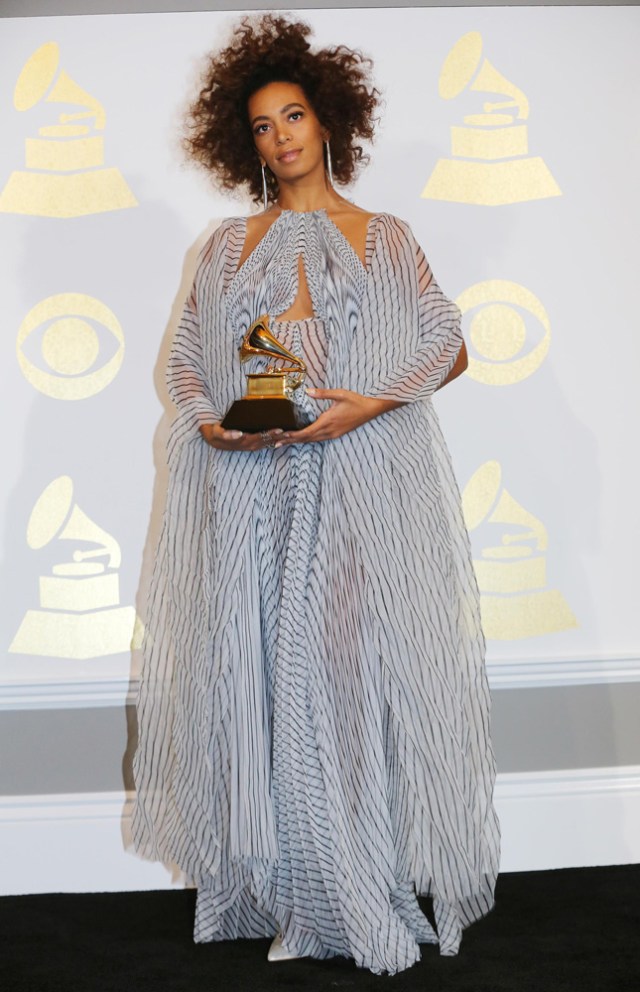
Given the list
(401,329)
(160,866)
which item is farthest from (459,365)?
(160,866)

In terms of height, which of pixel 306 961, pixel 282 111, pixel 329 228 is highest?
pixel 282 111

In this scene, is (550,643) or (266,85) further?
(550,643)

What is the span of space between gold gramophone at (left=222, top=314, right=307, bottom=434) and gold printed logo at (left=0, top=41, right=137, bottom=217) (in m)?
1.07

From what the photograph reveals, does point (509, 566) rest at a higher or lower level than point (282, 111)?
lower

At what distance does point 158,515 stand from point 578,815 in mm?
1423

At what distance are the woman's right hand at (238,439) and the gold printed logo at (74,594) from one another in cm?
87

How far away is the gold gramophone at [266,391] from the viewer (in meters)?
2.27

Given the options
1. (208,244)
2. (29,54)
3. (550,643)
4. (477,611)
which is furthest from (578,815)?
(29,54)

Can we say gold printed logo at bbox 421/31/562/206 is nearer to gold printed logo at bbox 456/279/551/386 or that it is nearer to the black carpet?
gold printed logo at bbox 456/279/551/386

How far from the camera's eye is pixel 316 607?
7.68 feet

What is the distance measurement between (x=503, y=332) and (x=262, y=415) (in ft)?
3.85

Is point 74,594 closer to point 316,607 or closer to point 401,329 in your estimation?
point 316,607

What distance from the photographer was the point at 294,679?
7.64 ft

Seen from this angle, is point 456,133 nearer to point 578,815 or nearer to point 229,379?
point 229,379
